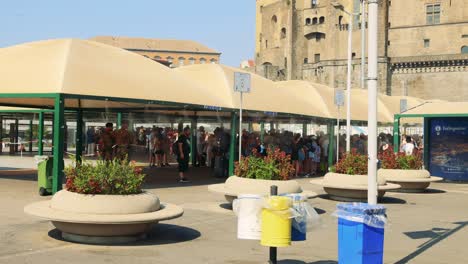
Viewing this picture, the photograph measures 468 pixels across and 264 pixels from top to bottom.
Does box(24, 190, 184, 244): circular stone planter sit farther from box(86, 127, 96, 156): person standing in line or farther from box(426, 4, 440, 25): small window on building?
box(426, 4, 440, 25): small window on building

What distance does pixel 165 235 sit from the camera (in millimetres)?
A: 10172

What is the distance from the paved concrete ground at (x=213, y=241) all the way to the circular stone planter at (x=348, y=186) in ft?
1.96

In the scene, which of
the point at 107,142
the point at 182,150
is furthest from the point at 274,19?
the point at 107,142

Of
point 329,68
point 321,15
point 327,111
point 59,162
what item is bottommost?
point 59,162

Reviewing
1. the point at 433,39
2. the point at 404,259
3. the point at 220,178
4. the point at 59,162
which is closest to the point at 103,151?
the point at 59,162

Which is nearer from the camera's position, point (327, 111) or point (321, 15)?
point (327, 111)

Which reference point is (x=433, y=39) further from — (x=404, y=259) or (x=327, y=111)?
(x=404, y=259)

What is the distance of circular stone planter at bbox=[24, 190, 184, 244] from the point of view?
8906 mm

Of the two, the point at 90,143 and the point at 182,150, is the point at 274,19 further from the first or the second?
the point at 182,150

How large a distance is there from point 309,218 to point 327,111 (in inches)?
900

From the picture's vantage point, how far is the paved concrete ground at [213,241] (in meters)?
8.35

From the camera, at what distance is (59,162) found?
49.8 ft

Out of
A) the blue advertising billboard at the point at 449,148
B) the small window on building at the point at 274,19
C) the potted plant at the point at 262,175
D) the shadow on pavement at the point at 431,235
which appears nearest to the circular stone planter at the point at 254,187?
the potted plant at the point at 262,175

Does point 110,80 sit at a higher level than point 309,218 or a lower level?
higher
